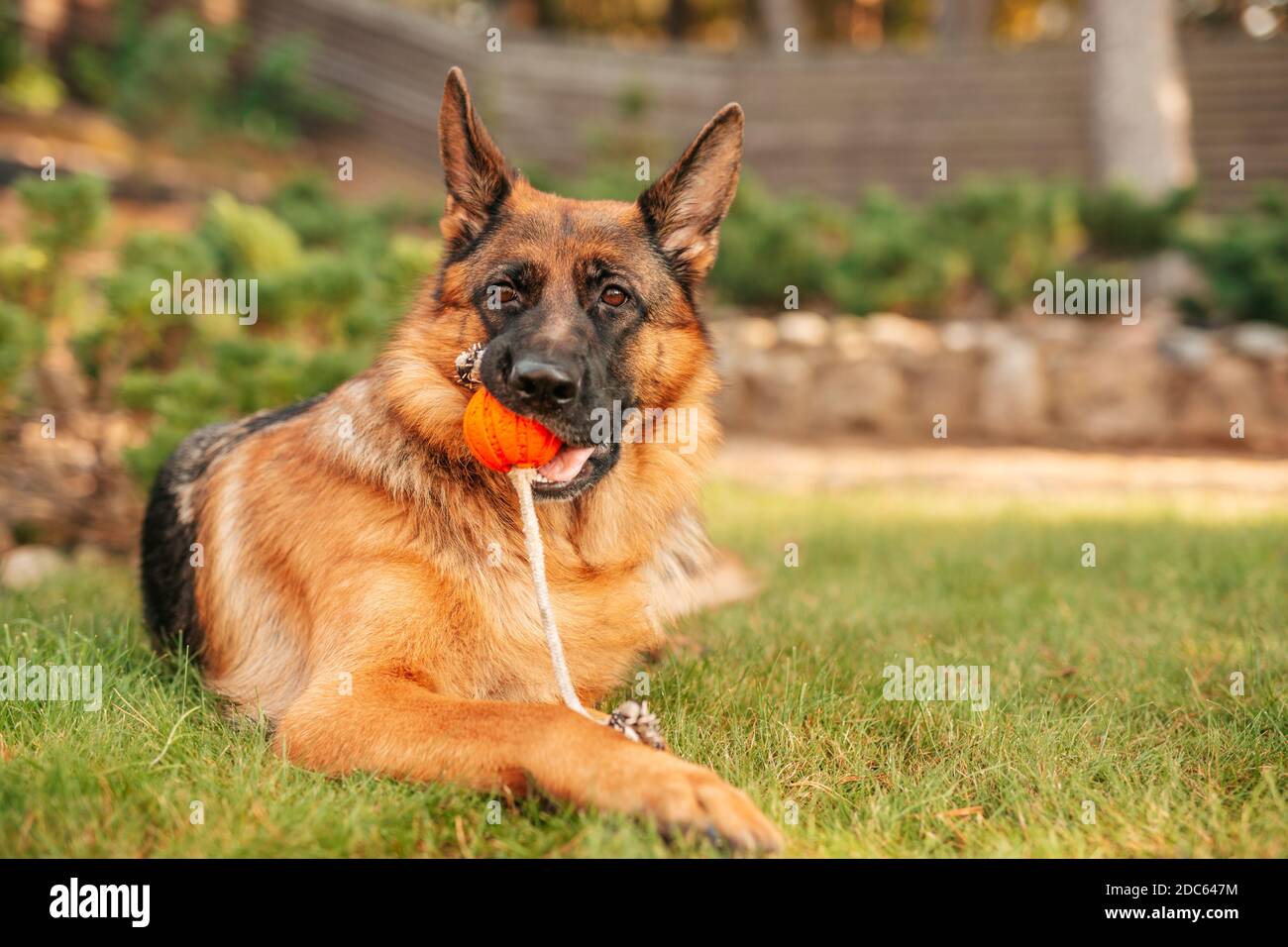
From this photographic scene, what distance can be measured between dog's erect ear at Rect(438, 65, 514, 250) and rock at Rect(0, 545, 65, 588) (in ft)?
9.80

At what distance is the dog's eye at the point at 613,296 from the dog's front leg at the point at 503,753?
1453 mm

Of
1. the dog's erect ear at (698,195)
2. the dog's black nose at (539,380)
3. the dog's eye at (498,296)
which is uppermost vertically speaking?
the dog's erect ear at (698,195)

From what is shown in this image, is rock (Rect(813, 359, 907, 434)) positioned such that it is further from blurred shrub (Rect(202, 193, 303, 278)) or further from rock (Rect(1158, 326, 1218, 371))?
blurred shrub (Rect(202, 193, 303, 278))

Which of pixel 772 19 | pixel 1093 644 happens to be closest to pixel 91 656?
pixel 1093 644

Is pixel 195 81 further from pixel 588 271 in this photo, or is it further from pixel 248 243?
pixel 588 271

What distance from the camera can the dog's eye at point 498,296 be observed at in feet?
11.2

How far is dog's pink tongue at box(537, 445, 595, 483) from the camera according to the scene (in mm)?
3162

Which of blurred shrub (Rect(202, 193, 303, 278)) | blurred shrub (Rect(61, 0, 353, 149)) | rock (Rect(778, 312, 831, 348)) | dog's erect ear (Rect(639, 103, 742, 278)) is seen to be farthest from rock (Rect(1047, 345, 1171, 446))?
blurred shrub (Rect(61, 0, 353, 149))

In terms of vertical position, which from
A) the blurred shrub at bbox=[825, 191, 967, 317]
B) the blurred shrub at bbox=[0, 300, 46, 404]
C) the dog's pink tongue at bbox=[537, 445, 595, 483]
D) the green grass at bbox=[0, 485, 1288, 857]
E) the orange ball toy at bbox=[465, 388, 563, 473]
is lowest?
the green grass at bbox=[0, 485, 1288, 857]

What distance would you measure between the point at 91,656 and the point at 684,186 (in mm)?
2689

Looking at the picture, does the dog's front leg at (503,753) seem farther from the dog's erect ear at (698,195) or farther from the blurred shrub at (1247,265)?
the blurred shrub at (1247,265)

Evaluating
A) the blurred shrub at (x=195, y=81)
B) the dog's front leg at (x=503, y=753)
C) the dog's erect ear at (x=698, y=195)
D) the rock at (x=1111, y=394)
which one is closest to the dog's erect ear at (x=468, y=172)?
the dog's erect ear at (x=698, y=195)

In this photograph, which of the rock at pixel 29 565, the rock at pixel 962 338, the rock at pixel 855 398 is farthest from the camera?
the rock at pixel 855 398

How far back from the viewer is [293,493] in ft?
11.2
